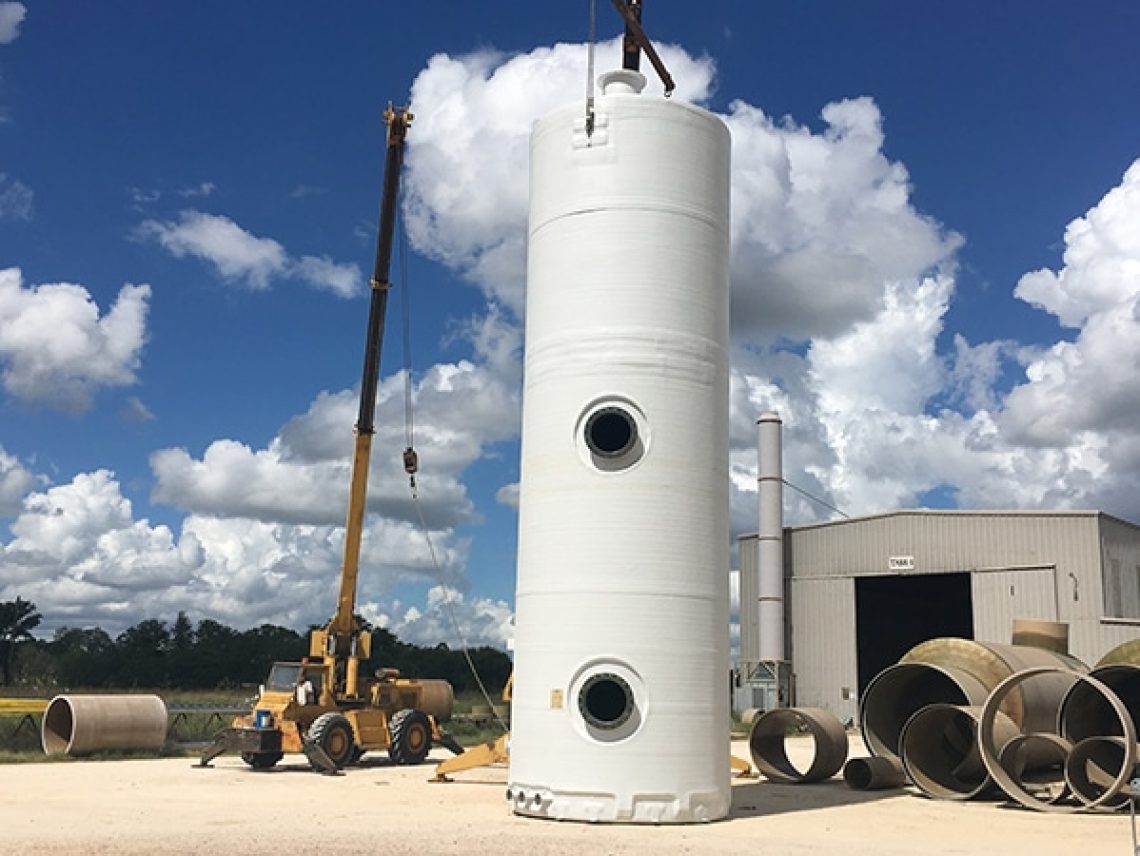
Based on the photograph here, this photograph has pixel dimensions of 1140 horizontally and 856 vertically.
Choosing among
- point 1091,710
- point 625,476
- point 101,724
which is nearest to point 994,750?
point 1091,710

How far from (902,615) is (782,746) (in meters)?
30.0

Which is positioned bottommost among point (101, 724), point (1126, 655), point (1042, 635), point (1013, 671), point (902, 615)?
point (101, 724)

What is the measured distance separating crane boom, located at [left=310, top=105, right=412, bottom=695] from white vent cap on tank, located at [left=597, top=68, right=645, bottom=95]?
994cm

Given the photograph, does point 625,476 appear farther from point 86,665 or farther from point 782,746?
point 86,665

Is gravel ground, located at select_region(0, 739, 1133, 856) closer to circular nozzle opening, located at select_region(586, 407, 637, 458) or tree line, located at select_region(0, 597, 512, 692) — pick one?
circular nozzle opening, located at select_region(586, 407, 637, 458)

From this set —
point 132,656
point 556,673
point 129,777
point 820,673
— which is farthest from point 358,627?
point 132,656

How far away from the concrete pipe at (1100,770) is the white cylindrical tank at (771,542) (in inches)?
1083

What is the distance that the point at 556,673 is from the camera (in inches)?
762

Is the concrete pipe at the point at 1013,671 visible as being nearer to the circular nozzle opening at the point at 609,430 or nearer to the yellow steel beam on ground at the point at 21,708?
the circular nozzle opening at the point at 609,430

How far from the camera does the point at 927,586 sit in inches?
2191

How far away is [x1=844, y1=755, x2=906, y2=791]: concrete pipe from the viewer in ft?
83.1

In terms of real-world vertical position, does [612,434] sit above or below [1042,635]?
above

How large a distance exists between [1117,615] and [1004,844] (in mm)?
28415

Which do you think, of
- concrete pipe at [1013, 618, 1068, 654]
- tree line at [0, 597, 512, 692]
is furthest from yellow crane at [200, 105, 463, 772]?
tree line at [0, 597, 512, 692]
